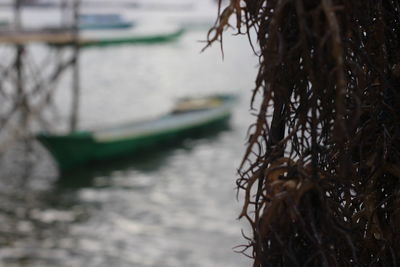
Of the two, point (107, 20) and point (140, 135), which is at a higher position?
point (107, 20)

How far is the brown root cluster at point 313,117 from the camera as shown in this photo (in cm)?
152

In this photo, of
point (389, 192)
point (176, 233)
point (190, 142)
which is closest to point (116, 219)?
point (176, 233)

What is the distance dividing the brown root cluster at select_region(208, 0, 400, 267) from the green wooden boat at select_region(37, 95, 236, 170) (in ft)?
71.0

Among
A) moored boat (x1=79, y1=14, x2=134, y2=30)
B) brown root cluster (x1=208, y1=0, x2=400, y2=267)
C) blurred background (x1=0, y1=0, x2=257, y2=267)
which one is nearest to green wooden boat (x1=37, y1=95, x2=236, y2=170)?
blurred background (x1=0, y1=0, x2=257, y2=267)

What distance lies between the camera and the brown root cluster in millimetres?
1520

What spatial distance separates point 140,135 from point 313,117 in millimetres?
25648

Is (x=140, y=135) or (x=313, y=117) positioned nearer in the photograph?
(x=313, y=117)

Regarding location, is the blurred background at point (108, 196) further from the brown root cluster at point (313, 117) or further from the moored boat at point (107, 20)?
the moored boat at point (107, 20)

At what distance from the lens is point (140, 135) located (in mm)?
27125

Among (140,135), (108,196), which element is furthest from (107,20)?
(108,196)

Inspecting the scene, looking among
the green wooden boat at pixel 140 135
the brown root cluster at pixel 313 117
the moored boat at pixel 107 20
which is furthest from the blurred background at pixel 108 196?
the moored boat at pixel 107 20

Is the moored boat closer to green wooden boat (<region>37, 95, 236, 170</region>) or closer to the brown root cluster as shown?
green wooden boat (<region>37, 95, 236, 170</region>)

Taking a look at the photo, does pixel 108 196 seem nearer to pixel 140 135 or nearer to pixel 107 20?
pixel 140 135

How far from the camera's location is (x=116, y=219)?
62.0ft
